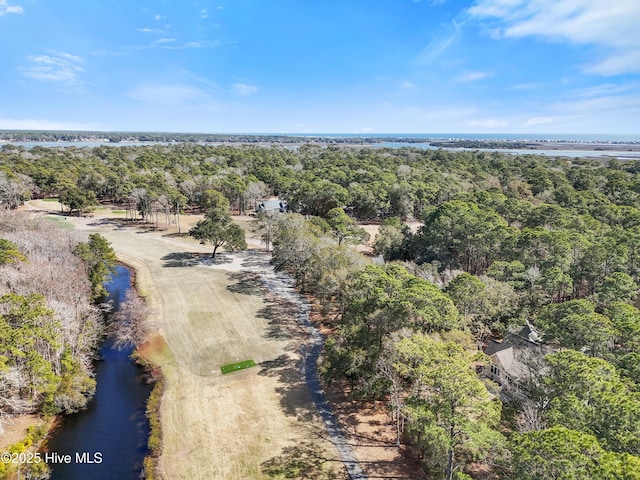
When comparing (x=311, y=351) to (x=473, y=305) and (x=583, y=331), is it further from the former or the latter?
(x=583, y=331)

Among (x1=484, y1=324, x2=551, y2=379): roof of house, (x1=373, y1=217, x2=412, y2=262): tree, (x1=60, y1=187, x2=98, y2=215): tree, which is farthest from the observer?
(x1=60, y1=187, x2=98, y2=215): tree

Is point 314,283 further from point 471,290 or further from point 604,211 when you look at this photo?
point 604,211

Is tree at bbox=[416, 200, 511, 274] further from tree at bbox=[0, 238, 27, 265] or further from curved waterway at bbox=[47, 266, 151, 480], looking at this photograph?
tree at bbox=[0, 238, 27, 265]

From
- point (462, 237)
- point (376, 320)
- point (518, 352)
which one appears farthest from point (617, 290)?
point (376, 320)

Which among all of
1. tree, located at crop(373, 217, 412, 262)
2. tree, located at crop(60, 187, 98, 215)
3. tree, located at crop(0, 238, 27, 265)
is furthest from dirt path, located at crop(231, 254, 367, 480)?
→ tree, located at crop(60, 187, 98, 215)

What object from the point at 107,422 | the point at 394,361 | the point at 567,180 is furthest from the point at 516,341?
the point at 567,180

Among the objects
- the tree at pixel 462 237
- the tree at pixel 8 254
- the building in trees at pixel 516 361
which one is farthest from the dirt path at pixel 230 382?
the tree at pixel 462 237
